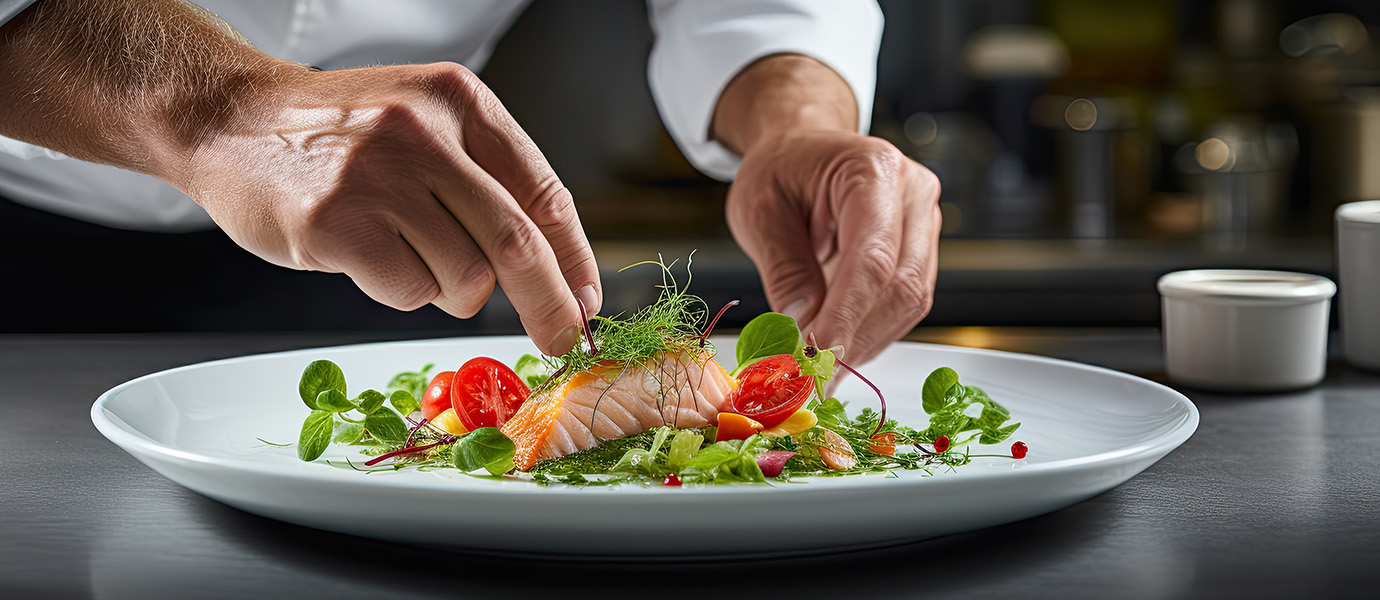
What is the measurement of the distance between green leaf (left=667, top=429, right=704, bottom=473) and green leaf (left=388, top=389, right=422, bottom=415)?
1.07 feet

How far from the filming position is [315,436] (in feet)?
2.68

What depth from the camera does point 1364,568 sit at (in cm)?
62

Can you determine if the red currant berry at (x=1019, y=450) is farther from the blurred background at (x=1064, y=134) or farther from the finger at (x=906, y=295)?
the blurred background at (x=1064, y=134)

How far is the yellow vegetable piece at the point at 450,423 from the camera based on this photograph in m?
0.89

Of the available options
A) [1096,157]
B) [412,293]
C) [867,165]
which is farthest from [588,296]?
[1096,157]

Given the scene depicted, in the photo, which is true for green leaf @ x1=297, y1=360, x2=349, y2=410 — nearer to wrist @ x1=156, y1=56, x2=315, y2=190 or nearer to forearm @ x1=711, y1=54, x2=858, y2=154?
wrist @ x1=156, y1=56, x2=315, y2=190

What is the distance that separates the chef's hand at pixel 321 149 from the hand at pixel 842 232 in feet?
1.13

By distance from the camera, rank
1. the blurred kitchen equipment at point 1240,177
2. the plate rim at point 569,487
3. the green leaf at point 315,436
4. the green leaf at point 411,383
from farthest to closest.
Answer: the blurred kitchen equipment at point 1240,177 < the green leaf at point 411,383 < the green leaf at point 315,436 < the plate rim at point 569,487

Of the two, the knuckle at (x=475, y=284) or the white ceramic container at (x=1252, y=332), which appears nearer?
the knuckle at (x=475, y=284)

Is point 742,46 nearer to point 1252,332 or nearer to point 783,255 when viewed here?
point 783,255

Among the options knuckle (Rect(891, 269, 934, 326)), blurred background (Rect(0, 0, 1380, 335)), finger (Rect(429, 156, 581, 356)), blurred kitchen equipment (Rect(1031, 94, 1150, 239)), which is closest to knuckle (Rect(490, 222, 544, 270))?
finger (Rect(429, 156, 581, 356))

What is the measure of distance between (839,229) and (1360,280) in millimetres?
605

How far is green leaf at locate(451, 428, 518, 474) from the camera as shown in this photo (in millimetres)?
712

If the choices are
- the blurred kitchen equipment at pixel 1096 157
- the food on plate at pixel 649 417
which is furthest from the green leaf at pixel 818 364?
the blurred kitchen equipment at pixel 1096 157
